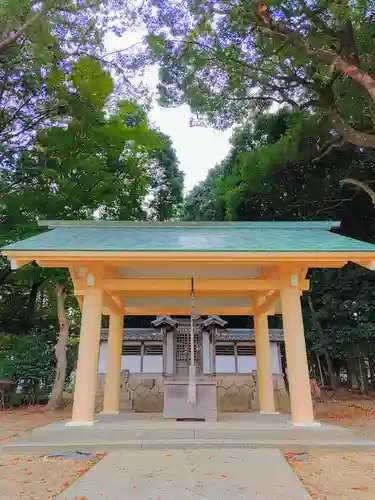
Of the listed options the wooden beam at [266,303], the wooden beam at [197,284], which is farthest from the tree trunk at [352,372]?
the wooden beam at [197,284]

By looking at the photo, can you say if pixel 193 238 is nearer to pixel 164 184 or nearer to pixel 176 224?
pixel 176 224

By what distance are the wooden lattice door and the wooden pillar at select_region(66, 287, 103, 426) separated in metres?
9.18

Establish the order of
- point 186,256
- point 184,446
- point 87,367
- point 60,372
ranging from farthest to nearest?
point 60,372, point 87,367, point 186,256, point 184,446

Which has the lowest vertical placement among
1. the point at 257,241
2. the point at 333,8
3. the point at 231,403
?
the point at 231,403

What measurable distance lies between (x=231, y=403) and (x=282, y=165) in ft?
31.1

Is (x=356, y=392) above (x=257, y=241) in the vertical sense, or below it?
below

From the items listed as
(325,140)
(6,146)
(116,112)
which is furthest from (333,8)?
(6,146)

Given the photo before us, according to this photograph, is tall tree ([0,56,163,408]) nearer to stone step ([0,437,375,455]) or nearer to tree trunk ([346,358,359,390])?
stone step ([0,437,375,455])

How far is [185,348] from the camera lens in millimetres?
15508

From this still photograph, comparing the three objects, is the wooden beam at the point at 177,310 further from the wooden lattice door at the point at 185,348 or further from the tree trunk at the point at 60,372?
the wooden lattice door at the point at 185,348

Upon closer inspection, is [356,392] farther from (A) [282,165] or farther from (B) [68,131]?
(B) [68,131]

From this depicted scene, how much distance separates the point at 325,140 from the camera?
519 inches

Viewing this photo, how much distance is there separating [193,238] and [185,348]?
964 centimetres

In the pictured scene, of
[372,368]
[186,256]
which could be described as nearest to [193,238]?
[186,256]
